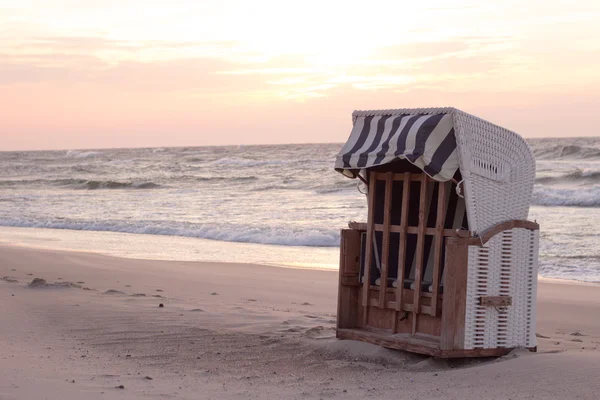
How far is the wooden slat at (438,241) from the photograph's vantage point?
6395 mm

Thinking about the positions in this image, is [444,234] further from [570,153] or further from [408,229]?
[570,153]

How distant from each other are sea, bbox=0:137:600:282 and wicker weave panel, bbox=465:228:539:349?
20.5 feet

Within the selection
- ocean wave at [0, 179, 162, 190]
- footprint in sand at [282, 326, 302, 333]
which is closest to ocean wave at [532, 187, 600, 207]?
footprint in sand at [282, 326, 302, 333]

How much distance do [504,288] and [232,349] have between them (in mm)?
2453

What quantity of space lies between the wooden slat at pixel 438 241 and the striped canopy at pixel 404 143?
211 millimetres

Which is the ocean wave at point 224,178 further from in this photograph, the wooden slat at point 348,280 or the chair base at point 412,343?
the chair base at point 412,343

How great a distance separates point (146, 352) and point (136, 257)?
26.7 feet

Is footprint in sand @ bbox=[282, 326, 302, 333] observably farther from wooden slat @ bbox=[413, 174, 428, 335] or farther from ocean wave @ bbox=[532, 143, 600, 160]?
ocean wave @ bbox=[532, 143, 600, 160]

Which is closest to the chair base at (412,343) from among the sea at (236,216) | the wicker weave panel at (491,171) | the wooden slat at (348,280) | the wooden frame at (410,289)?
the wooden frame at (410,289)

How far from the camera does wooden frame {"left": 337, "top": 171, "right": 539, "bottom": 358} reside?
6.27 m

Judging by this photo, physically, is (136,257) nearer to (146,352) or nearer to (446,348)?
(146,352)

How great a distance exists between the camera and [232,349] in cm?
720

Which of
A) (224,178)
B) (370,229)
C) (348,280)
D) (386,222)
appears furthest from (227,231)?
(224,178)

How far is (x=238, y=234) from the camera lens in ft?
61.7
